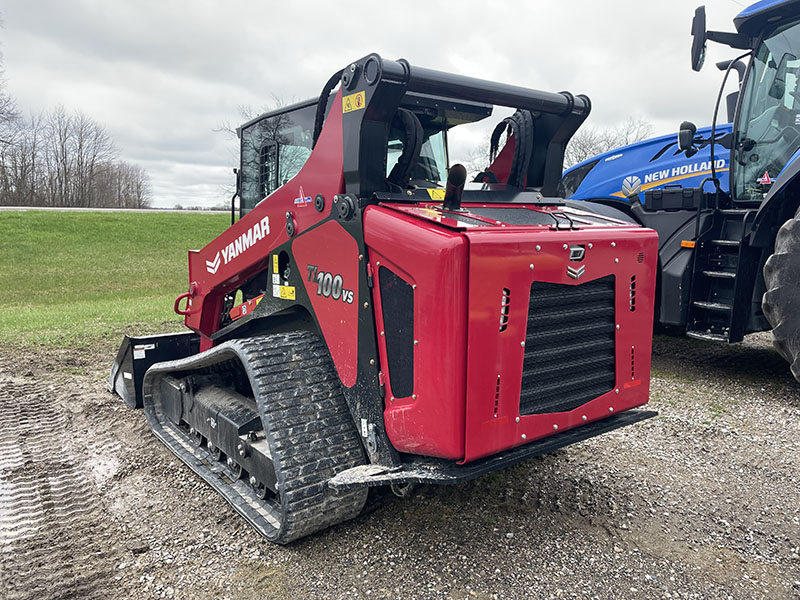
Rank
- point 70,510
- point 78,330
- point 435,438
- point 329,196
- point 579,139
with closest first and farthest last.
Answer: point 435,438, point 329,196, point 70,510, point 78,330, point 579,139

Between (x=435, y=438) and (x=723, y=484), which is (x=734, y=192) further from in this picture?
(x=435, y=438)

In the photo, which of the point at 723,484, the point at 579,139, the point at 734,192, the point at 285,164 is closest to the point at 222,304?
the point at 285,164

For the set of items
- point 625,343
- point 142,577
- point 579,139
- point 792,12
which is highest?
point 579,139

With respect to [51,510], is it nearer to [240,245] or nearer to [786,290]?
[240,245]

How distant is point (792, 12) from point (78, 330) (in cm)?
850

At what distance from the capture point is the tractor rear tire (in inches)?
181

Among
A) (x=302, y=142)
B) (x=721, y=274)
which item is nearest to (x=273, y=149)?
(x=302, y=142)

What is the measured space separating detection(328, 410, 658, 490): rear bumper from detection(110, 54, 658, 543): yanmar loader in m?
0.01

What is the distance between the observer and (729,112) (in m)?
6.02

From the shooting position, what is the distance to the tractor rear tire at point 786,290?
460 centimetres

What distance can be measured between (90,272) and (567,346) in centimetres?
1774

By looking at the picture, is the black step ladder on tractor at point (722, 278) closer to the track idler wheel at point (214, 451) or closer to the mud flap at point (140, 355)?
the track idler wheel at point (214, 451)

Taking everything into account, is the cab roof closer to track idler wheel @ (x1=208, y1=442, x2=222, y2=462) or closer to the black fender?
the black fender

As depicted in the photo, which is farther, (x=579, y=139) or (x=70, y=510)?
(x=579, y=139)
